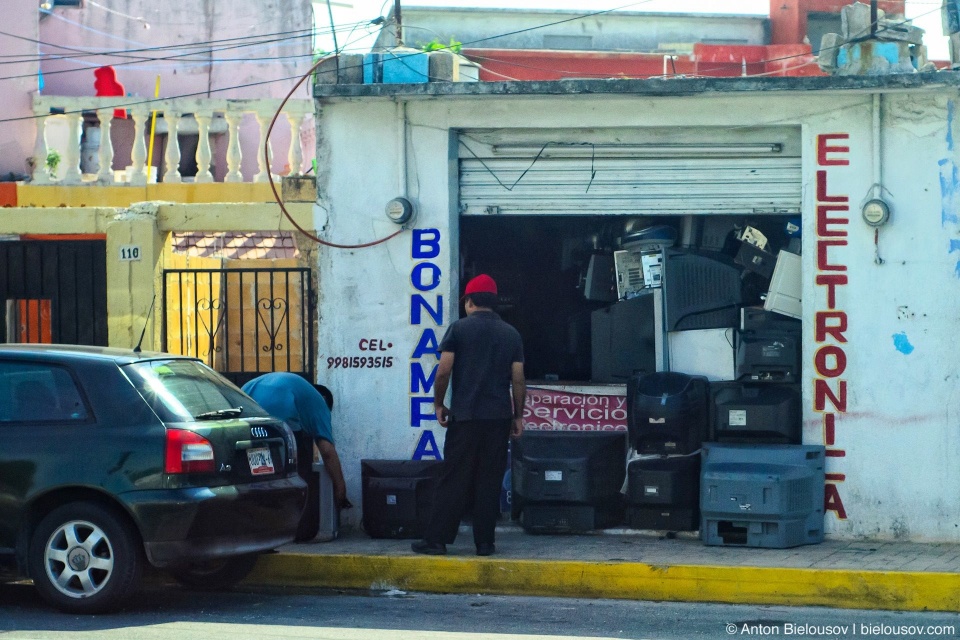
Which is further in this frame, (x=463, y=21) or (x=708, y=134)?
(x=463, y=21)

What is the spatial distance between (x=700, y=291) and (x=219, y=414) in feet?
13.6

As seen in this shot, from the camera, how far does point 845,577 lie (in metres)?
7.62

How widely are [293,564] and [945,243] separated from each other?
5177mm

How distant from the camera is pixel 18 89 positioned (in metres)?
18.5

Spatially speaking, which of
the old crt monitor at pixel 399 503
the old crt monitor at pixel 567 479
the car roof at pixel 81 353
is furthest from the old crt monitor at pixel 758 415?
the car roof at pixel 81 353

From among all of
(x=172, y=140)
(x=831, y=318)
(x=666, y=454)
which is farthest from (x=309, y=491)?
(x=172, y=140)

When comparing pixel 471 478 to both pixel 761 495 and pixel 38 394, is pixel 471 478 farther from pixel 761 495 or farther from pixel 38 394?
pixel 38 394

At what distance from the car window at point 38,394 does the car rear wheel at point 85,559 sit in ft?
1.80

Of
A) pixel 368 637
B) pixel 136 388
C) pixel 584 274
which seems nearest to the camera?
pixel 368 637

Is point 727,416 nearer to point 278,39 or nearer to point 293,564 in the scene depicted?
point 293,564

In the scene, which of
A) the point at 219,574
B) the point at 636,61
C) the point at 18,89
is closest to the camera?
the point at 219,574

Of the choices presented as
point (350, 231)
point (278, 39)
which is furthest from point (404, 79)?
point (278, 39)

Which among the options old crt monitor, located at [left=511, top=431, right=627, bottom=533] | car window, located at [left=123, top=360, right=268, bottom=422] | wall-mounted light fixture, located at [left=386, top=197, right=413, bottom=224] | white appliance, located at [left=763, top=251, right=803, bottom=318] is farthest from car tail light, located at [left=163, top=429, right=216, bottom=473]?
white appliance, located at [left=763, top=251, right=803, bottom=318]

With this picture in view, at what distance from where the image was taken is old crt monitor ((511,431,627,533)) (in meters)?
9.27
